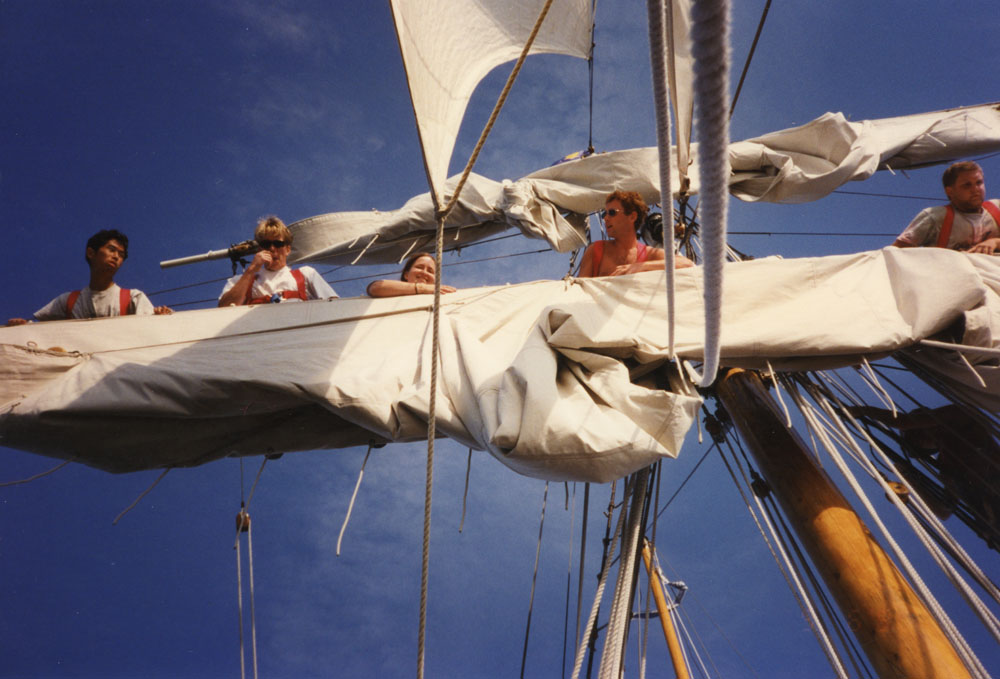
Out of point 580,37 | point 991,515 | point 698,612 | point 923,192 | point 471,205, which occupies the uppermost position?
point 923,192

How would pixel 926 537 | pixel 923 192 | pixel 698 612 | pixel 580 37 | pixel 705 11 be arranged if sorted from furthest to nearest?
pixel 698 612
pixel 923 192
pixel 580 37
pixel 926 537
pixel 705 11

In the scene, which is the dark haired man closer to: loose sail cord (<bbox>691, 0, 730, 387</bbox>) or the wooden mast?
loose sail cord (<bbox>691, 0, 730, 387</bbox>)

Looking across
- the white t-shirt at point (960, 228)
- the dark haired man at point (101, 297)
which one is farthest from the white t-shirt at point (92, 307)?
the white t-shirt at point (960, 228)

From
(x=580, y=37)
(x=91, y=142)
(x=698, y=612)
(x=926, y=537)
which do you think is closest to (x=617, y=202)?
(x=926, y=537)

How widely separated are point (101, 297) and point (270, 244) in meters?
0.79

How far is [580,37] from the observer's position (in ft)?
17.8

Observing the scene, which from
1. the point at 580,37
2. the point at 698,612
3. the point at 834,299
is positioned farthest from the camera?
the point at 698,612

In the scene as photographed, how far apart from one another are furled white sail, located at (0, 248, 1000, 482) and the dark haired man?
6.5 inches

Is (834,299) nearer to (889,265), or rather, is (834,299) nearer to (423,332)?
(889,265)

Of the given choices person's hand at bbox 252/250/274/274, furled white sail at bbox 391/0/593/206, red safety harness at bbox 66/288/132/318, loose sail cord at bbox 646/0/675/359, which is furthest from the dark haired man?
loose sail cord at bbox 646/0/675/359

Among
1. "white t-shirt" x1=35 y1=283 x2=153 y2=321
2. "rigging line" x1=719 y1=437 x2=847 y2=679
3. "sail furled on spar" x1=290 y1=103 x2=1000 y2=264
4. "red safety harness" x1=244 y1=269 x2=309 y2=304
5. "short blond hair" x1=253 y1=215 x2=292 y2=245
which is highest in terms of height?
"sail furled on spar" x1=290 y1=103 x2=1000 y2=264

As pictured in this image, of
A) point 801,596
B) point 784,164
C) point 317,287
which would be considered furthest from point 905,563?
point 784,164

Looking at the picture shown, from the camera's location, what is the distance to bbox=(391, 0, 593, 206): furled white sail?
1581mm

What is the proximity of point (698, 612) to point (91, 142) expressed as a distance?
214 feet
